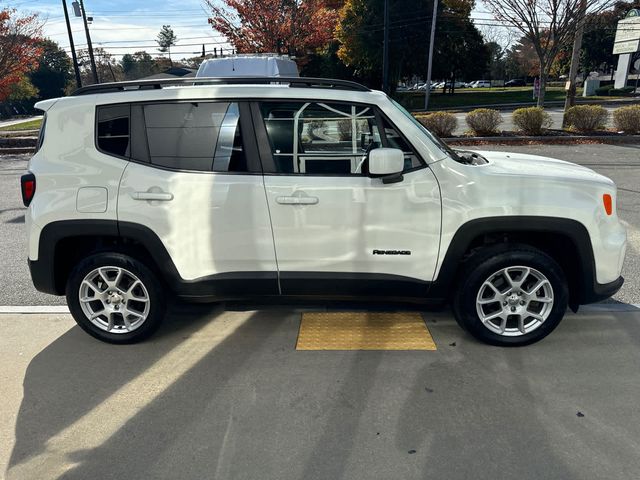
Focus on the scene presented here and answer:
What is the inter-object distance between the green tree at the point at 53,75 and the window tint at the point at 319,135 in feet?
196

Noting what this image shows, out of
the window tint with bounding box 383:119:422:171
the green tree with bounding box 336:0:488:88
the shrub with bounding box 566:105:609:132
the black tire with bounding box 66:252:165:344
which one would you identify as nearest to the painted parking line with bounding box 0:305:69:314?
the black tire with bounding box 66:252:165:344

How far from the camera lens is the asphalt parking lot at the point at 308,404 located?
2.36 meters

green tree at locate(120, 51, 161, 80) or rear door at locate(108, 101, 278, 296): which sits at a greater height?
green tree at locate(120, 51, 161, 80)

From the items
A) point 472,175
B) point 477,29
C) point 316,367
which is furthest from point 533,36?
point 477,29

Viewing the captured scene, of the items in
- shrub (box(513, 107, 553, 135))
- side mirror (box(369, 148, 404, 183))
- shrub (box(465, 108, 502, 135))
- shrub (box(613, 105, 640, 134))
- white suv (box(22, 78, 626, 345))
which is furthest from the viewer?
shrub (box(465, 108, 502, 135))

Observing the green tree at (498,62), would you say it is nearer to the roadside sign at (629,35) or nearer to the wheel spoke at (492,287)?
the roadside sign at (629,35)

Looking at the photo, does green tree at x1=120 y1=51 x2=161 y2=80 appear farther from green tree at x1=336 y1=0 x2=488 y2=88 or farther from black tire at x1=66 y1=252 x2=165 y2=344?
black tire at x1=66 y1=252 x2=165 y2=344

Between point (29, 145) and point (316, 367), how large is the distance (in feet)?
53.5

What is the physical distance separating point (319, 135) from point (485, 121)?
12.3 m

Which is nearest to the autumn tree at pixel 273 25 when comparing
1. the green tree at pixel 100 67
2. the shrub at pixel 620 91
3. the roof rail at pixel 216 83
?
the roof rail at pixel 216 83

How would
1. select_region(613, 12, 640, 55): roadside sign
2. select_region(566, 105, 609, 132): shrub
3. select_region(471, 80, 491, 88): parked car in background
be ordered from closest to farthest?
select_region(566, 105, 609, 132): shrub → select_region(613, 12, 640, 55): roadside sign → select_region(471, 80, 491, 88): parked car in background

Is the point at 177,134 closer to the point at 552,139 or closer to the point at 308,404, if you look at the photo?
the point at 308,404

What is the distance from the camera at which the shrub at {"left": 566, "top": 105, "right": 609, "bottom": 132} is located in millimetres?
14203

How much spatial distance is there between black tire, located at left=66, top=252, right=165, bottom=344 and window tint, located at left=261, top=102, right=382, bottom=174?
1233 mm
